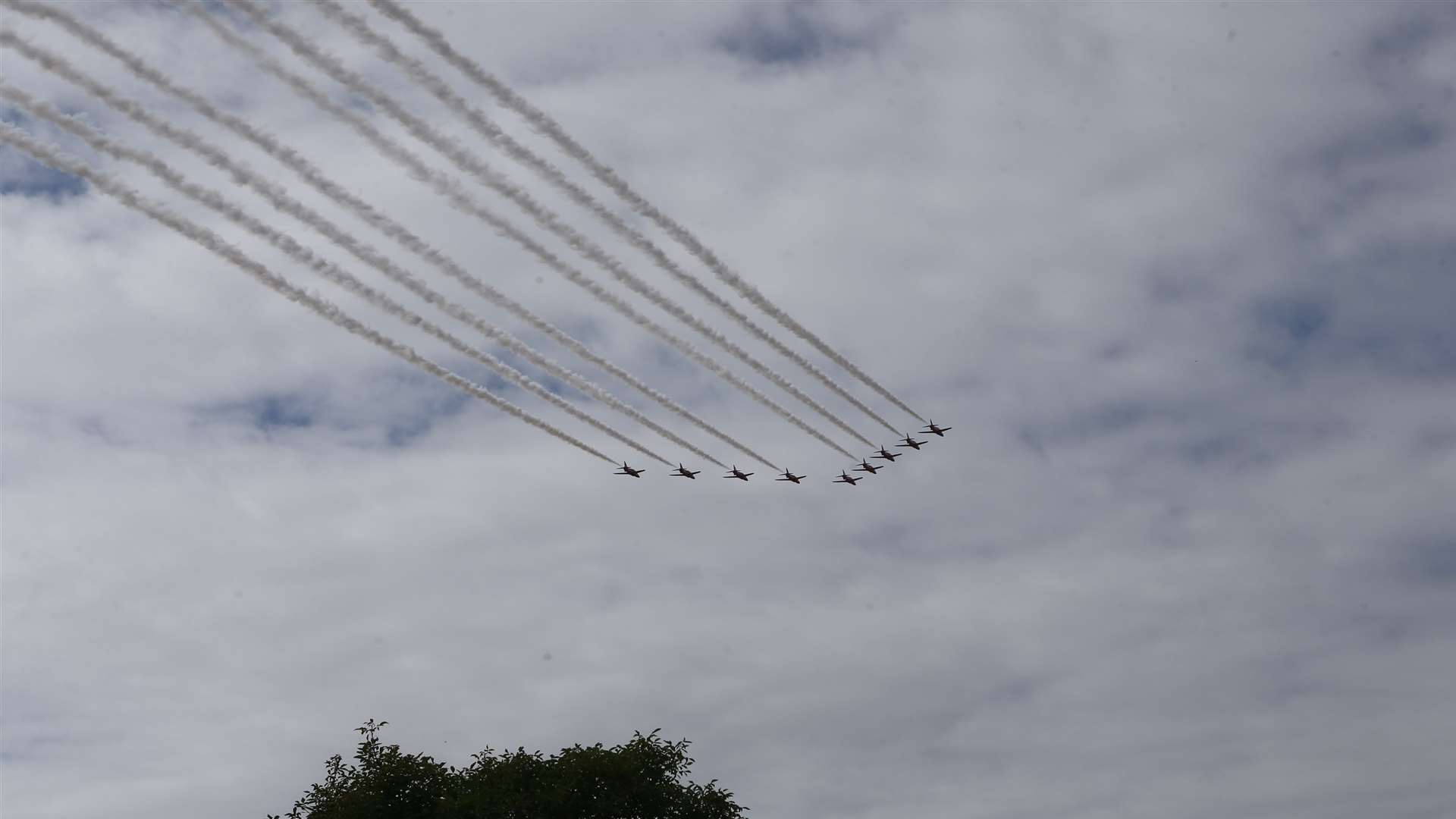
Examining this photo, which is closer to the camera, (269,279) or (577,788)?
(269,279)

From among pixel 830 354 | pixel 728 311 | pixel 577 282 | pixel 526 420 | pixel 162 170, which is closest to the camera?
pixel 162 170

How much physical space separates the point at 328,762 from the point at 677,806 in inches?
657

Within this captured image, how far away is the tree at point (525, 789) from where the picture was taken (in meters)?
64.1

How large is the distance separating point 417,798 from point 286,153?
39666mm

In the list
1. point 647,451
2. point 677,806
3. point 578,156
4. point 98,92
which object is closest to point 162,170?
point 98,92

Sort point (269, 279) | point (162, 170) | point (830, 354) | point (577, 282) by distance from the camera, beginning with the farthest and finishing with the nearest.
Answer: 1. point (830, 354)
2. point (577, 282)
3. point (269, 279)
4. point (162, 170)

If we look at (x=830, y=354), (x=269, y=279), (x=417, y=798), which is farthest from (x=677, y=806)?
(x=269, y=279)

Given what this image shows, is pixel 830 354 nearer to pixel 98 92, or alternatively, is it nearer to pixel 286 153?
pixel 286 153

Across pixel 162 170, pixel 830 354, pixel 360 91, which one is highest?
pixel 830 354

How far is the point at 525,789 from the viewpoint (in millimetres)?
67875

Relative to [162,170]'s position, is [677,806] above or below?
below

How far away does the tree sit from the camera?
64125 mm

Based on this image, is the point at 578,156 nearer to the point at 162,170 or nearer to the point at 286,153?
the point at 286,153

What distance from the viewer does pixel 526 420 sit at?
49844mm
